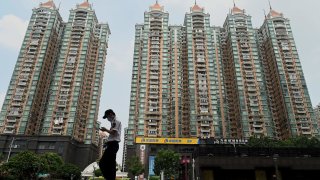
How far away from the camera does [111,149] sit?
5676 millimetres

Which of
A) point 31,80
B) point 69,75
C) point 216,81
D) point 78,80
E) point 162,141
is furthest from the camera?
point 216,81

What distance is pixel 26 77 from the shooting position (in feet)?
274

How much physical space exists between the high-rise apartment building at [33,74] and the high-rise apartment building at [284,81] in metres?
83.0

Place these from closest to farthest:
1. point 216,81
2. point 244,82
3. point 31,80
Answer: point 31,80 → point 244,82 → point 216,81

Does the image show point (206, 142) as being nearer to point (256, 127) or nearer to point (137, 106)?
point (256, 127)

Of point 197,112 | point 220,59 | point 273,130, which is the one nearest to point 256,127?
point 273,130

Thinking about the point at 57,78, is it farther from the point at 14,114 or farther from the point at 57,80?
the point at 14,114

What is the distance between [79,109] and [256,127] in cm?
5994

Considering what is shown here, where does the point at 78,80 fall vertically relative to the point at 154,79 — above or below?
below

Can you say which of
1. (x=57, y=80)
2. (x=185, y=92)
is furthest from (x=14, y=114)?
(x=185, y=92)

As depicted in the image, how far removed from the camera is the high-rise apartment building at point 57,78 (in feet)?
259

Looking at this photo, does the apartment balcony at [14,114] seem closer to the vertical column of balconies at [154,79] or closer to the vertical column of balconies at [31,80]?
the vertical column of balconies at [31,80]

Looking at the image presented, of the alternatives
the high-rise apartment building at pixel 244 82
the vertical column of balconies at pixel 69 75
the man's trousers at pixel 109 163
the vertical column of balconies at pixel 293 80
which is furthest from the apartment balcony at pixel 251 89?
the man's trousers at pixel 109 163

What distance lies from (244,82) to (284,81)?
14.4 metres
